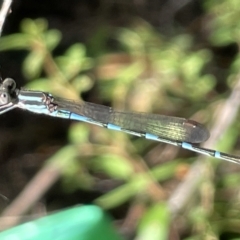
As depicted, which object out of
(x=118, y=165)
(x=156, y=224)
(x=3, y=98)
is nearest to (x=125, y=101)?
(x=118, y=165)

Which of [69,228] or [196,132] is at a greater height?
[196,132]

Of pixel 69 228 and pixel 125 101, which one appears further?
pixel 125 101

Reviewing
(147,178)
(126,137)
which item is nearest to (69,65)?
(126,137)

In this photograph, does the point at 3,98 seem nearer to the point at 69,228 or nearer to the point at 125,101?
the point at 125,101

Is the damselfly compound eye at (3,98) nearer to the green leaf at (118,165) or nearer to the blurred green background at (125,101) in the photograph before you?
the blurred green background at (125,101)

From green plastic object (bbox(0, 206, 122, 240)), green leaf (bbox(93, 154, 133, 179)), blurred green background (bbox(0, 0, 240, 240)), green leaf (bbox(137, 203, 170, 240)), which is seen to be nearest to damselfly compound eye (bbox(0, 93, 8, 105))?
blurred green background (bbox(0, 0, 240, 240))

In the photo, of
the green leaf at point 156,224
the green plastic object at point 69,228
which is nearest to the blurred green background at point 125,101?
the green leaf at point 156,224

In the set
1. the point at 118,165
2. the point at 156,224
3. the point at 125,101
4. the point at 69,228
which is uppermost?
the point at 125,101
